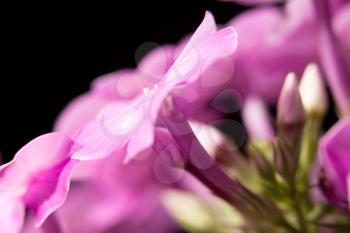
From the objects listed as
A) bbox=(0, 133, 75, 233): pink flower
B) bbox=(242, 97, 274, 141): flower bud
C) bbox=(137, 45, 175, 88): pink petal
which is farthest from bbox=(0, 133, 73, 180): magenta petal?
bbox=(242, 97, 274, 141): flower bud

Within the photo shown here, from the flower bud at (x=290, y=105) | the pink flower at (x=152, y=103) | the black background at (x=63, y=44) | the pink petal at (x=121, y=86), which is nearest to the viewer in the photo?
the pink flower at (x=152, y=103)

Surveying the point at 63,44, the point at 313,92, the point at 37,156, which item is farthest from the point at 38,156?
the point at 63,44

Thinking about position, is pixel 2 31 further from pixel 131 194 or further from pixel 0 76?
pixel 131 194

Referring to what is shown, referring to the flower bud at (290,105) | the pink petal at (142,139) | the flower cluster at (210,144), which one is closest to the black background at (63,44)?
the flower cluster at (210,144)

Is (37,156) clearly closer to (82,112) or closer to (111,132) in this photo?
(111,132)

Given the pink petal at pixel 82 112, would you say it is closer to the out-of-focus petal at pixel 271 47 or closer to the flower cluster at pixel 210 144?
the flower cluster at pixel 210 144

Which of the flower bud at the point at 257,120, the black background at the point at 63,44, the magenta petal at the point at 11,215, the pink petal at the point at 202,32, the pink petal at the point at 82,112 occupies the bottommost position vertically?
the black background at the point at 63,44

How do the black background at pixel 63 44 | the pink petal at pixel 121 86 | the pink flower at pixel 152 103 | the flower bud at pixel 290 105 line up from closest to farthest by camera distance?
the pink flower at pixel 152 103, the flower bud at pixel 290 105, the pink petal at pixel 121 86, the black background at pixel 63 44

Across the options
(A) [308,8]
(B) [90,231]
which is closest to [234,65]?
(A) [308,8]
